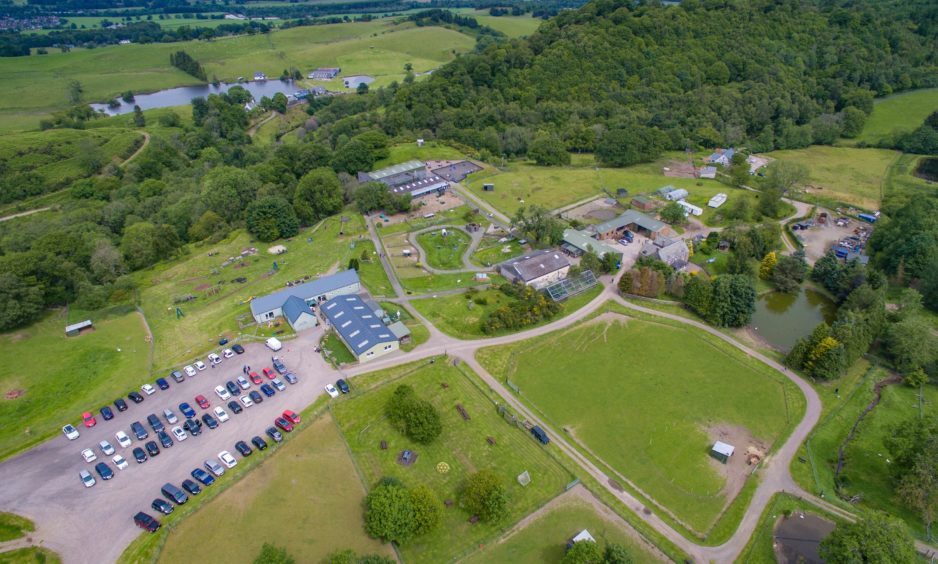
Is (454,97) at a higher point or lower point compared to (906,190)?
higher

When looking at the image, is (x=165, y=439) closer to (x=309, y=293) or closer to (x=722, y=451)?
(x=309, y=293)

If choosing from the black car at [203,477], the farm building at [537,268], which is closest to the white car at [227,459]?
the black car at [203,477]

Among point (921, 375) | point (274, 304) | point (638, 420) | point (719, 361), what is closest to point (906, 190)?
point (921, 375)

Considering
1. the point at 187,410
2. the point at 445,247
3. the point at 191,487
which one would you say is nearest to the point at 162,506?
the point at 191,487

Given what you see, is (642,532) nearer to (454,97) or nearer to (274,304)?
(274,304)

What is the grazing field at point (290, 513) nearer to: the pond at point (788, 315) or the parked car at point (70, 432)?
the parked car at point (70, 432)
